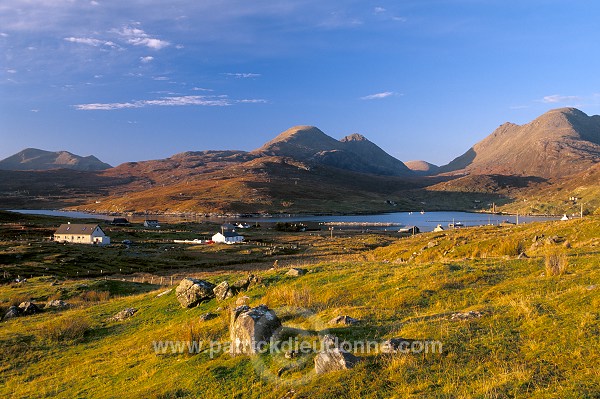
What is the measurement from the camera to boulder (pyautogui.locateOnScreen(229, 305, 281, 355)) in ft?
39.7

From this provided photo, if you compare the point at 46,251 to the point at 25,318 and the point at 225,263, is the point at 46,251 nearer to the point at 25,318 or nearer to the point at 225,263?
the point at 225,263

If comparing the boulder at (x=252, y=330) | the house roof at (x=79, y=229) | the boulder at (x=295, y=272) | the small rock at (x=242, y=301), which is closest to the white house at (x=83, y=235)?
the house roof at (x=79, y=229)

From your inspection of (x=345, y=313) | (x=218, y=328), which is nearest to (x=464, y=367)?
(x=345, y=313)

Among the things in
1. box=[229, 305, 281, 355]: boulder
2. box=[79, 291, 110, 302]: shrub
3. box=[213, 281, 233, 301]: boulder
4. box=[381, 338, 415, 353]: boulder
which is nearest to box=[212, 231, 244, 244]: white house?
box=[79, 291, 110, 302]: shrub

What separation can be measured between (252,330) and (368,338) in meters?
3.51

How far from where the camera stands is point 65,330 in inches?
811

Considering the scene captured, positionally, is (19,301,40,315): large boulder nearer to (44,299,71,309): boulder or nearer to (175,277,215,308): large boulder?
(44,299,71,309): boulder

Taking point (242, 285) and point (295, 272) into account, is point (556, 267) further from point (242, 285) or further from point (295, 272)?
point (242, 285)

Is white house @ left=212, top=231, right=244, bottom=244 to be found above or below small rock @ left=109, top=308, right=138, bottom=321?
below

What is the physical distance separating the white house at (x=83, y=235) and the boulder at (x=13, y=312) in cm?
8028

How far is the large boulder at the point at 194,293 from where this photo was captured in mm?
20892

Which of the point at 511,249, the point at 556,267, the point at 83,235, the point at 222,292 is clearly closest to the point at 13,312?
the point at 222,292

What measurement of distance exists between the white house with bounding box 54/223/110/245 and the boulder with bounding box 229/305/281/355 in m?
101

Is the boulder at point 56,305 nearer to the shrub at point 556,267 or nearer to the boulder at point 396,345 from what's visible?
the boulder at point 396,345
